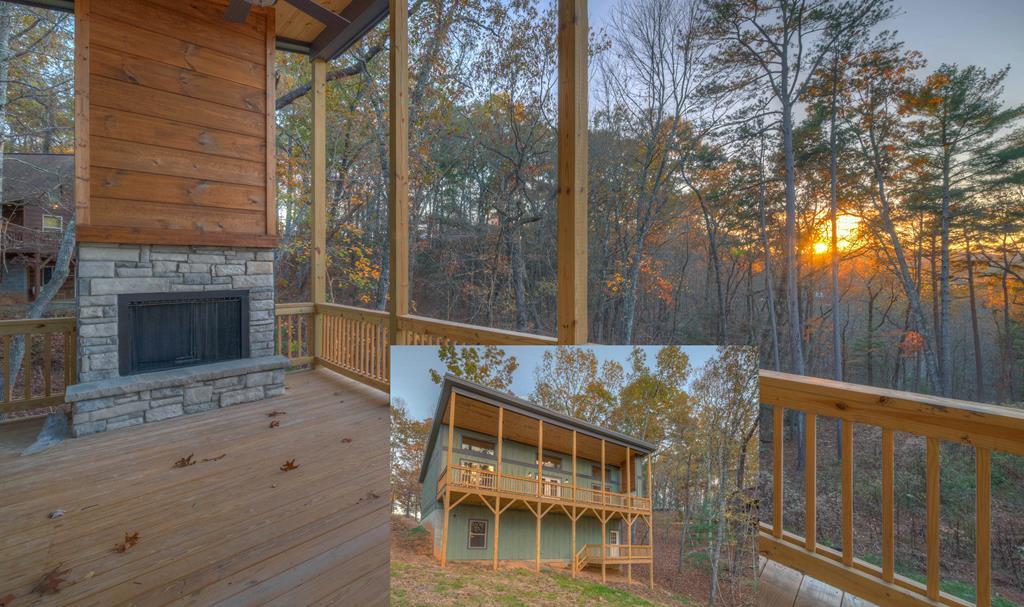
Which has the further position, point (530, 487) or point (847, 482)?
point (847, 482)

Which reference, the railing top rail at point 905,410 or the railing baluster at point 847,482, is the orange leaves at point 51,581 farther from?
the railing baluster at point 847,482

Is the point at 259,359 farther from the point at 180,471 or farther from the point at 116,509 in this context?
the point at 116,509

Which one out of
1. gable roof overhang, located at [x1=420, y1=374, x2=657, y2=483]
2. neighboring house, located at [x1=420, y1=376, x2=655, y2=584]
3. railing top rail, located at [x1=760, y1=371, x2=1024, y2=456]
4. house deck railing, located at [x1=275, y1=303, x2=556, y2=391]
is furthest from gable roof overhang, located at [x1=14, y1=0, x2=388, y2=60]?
railing top rail, located at [x1=760, y1=371, x2=1024, y2=456]

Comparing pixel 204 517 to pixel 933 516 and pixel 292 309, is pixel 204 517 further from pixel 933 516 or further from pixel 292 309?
pixel 292 309

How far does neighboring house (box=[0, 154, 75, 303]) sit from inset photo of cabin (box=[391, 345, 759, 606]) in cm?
835

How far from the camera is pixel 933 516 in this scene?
1521 millimetres

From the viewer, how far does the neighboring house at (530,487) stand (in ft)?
3.54

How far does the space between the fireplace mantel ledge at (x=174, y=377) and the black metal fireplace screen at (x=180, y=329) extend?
0.36 feet

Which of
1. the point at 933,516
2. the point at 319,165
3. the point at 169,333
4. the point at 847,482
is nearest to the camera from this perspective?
the point at 933,516

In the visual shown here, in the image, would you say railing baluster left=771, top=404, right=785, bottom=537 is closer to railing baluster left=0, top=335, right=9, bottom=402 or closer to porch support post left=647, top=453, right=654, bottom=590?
porch support post left=647, top=453, right=654, bottom=590

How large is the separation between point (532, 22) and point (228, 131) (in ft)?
10.1

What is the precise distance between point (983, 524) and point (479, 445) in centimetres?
164

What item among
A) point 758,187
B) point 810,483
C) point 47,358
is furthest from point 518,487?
point 47,358

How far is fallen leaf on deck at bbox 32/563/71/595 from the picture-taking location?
5.49ft
